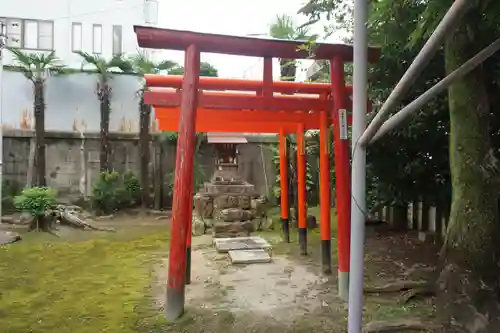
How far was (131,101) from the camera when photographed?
15.6 meters

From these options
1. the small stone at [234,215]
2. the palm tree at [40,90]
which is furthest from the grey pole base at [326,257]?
the palm tree at [40,90]

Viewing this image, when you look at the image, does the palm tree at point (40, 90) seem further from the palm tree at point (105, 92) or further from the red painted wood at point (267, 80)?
the red painted wood at point (267, 80)

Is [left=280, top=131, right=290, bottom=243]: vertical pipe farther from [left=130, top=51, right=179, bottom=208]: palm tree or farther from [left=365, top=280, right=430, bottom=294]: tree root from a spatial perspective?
[left=130, top=51, right=179, bottom=208]: palm tree

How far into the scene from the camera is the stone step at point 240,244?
8562mm

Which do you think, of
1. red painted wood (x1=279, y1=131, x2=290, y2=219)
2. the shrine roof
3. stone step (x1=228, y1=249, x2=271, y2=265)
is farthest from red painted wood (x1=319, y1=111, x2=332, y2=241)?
red painted wood (x1=279, y1=131, x2=290, y2=219)

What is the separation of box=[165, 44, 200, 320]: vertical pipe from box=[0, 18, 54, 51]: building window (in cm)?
1475

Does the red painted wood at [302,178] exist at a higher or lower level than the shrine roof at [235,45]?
lower

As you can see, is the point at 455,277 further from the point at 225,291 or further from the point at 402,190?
the point at 402,190

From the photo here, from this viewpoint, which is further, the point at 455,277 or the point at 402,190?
the point at 402,190

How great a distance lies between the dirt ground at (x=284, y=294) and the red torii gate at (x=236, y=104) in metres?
0.43

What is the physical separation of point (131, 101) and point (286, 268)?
10.7m

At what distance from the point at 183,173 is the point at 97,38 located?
1501 centimetres

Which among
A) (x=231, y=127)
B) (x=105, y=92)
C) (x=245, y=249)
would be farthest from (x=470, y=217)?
(x=105, y=92)

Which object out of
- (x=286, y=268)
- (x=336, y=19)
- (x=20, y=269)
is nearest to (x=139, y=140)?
(x=20, y=269)
